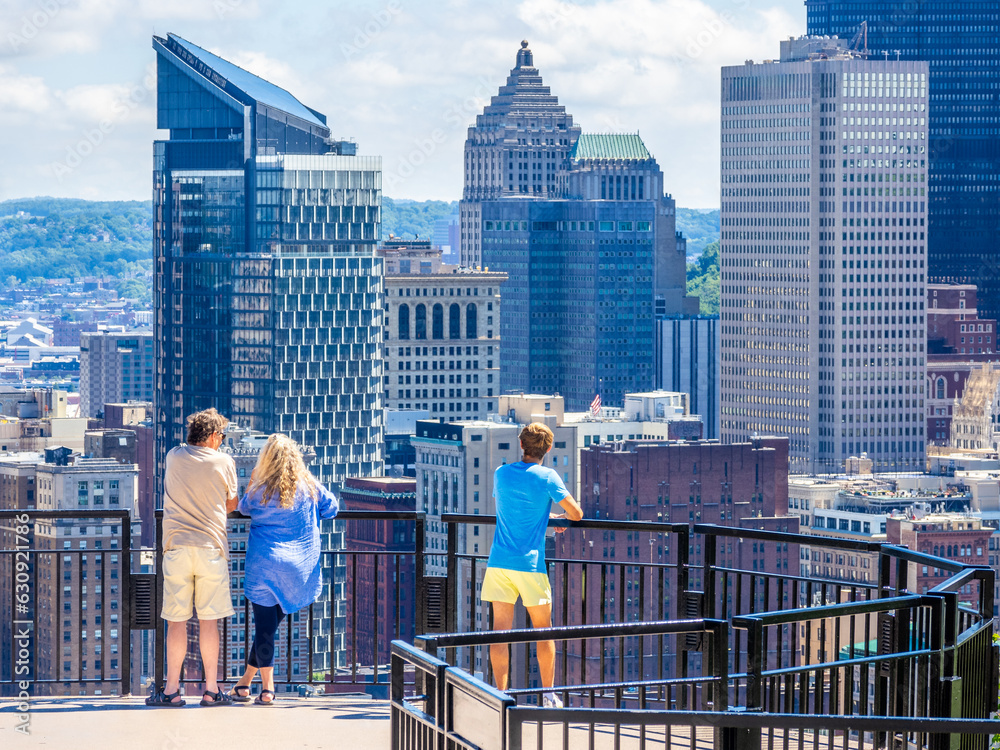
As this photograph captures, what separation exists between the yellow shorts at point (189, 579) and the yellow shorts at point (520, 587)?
1607 mm

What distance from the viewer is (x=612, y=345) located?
622ft

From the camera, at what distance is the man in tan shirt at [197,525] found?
1161 centimetres

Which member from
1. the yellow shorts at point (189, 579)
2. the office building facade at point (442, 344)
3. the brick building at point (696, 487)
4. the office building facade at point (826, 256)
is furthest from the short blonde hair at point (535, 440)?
the office building facade at point (826, 256)

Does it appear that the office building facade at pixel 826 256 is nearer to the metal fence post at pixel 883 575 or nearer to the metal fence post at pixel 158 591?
the metal fence post at pixel 158 591

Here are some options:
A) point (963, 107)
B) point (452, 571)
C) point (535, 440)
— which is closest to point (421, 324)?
point (963, 107)

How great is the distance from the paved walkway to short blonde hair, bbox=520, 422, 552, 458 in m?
1.79

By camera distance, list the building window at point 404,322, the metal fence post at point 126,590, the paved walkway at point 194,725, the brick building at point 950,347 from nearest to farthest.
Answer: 1. the paved walkway at point 194,725
2. the metal fence post at point 126,590
3. the building window at point 404,322
4. the brick building at point 950,347

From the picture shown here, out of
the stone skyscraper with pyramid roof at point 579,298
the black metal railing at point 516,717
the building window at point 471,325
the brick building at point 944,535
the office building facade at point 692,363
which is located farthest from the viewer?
the stone skyscraper with pyramid roof at point 579,298

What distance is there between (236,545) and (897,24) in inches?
5777

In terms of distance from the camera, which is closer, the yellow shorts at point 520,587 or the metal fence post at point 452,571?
the yellow shorts at point 520,587

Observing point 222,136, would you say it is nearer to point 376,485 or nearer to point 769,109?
point 376,485

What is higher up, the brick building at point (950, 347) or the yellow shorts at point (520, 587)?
the brick building at point (950, 347)

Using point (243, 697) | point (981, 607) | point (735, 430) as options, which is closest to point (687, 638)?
point (981, 607)

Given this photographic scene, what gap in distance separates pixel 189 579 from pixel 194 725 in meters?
0.85
